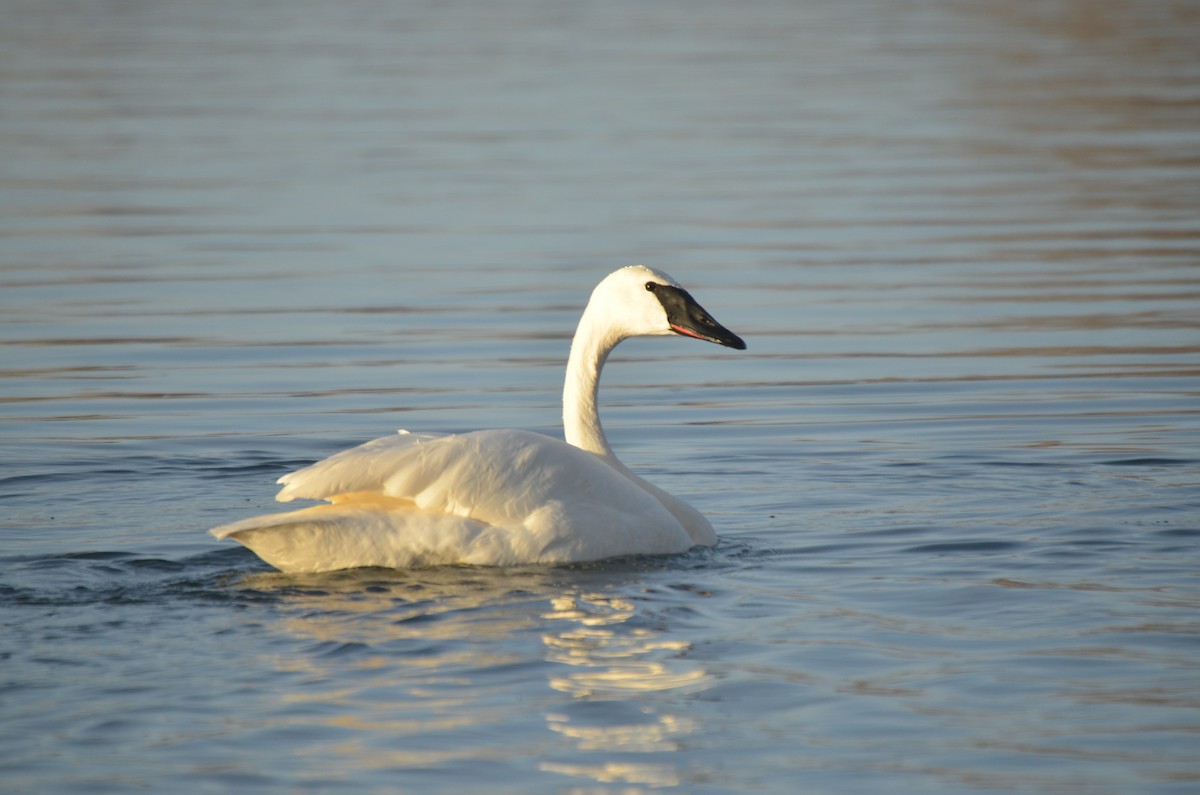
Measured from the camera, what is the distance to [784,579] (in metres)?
8.36

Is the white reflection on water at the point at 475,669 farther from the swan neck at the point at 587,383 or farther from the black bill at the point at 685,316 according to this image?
the black bill at the point at 685,316

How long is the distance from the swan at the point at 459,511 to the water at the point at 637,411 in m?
0.12

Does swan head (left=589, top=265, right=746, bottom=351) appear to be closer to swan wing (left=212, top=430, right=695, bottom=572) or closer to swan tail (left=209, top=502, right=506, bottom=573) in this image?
swan wing (left=212, top=430, right=695, bottom=572)

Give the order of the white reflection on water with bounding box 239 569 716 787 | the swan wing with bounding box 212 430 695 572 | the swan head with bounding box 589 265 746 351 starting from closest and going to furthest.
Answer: the white reflection on water with bounding box 239 569 716 787
the swan wing with bounding box 212 430 695 572
the swan head with bounding box 589 265 746 351

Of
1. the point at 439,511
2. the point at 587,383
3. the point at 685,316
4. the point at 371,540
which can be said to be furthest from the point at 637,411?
the point at 371,540

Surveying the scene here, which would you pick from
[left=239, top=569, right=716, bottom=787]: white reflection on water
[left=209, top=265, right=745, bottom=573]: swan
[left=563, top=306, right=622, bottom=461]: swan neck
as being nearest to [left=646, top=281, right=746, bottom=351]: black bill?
[left=563, top=306, right=622, bottom=461]: swan neck

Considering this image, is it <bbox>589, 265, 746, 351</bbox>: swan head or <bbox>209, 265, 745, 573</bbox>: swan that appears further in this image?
<bbox>589, 265, 746, 351</bbox>: swan head

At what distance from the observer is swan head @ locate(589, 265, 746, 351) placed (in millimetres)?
9461

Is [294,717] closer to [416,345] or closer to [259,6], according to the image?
[416,345]

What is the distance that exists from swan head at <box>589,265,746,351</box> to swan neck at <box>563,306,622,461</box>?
112 millimetres

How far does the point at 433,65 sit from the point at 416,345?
64.2 feet

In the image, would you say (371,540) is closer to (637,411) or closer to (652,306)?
(652,306)

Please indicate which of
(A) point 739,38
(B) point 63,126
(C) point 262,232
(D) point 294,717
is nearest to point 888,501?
(D) point 294,717

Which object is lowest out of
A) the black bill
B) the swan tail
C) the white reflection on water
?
the white reflection on water
